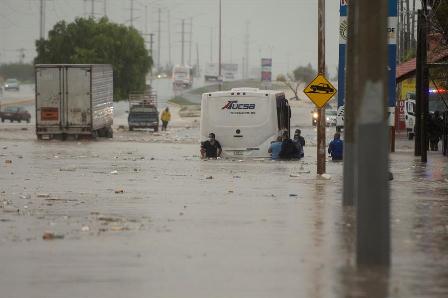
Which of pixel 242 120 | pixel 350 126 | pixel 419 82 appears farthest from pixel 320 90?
pixel 242 120

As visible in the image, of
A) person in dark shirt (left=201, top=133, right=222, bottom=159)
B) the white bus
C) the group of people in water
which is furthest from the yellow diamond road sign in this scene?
the white bus

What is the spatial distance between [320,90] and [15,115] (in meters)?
62.3

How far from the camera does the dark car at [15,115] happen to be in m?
89.8

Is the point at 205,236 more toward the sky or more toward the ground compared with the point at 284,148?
more toward the ground

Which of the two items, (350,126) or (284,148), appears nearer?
(350,126)

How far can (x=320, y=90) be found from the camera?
30.4 metres

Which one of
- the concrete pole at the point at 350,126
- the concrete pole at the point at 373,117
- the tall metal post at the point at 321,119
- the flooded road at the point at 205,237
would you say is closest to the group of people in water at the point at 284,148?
the flooded road at the point at 205,237

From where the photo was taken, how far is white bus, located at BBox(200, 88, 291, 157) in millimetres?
42594

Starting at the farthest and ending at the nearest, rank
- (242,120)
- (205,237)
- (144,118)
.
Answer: (144,118), (242,120), (205,237)

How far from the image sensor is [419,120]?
42.0m

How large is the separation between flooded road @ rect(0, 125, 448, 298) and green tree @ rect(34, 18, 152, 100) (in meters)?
64.1

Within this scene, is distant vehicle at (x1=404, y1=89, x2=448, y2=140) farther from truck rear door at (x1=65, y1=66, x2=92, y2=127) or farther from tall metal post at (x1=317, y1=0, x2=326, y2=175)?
tall metal post at (x1=317, y1=0, x2=326, y2=175)

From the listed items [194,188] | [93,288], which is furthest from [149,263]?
[194,188]

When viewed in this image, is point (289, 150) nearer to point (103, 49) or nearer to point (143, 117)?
point (143, 117)
